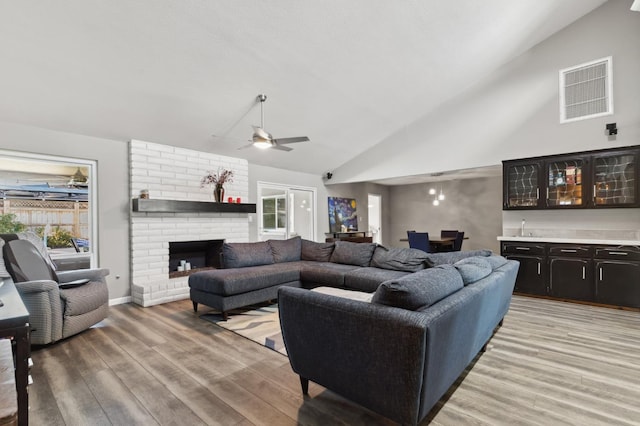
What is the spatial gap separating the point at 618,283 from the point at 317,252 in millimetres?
4102

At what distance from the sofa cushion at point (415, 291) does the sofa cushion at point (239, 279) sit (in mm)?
2320

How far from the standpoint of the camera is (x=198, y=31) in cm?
313

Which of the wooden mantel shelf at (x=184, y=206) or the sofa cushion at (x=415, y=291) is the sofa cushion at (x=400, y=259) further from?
the wooden mantel shelf at (x=184, y=206)

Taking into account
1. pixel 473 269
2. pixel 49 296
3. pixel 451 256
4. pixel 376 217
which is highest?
pixel 376 217

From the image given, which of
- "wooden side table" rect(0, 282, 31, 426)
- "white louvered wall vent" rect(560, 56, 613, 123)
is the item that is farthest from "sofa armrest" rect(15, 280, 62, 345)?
"white louvered wall vent" rect(560, 56, 613, 123)

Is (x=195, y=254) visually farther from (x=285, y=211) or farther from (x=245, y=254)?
(x=285, y=211)

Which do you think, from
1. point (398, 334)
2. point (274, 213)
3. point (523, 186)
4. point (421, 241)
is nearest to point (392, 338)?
point (398, 334)

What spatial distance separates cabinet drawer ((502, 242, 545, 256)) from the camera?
470 centimetres

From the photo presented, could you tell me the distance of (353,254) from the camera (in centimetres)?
479

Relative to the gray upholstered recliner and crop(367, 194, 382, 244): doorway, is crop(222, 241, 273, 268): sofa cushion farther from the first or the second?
crop(367, 194, 382, 244): doorway

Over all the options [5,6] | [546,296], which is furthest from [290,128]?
[546,296]

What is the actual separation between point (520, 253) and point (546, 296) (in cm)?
69

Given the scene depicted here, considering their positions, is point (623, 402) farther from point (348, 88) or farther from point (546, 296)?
point (348, 88)

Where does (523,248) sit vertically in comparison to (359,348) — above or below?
above
